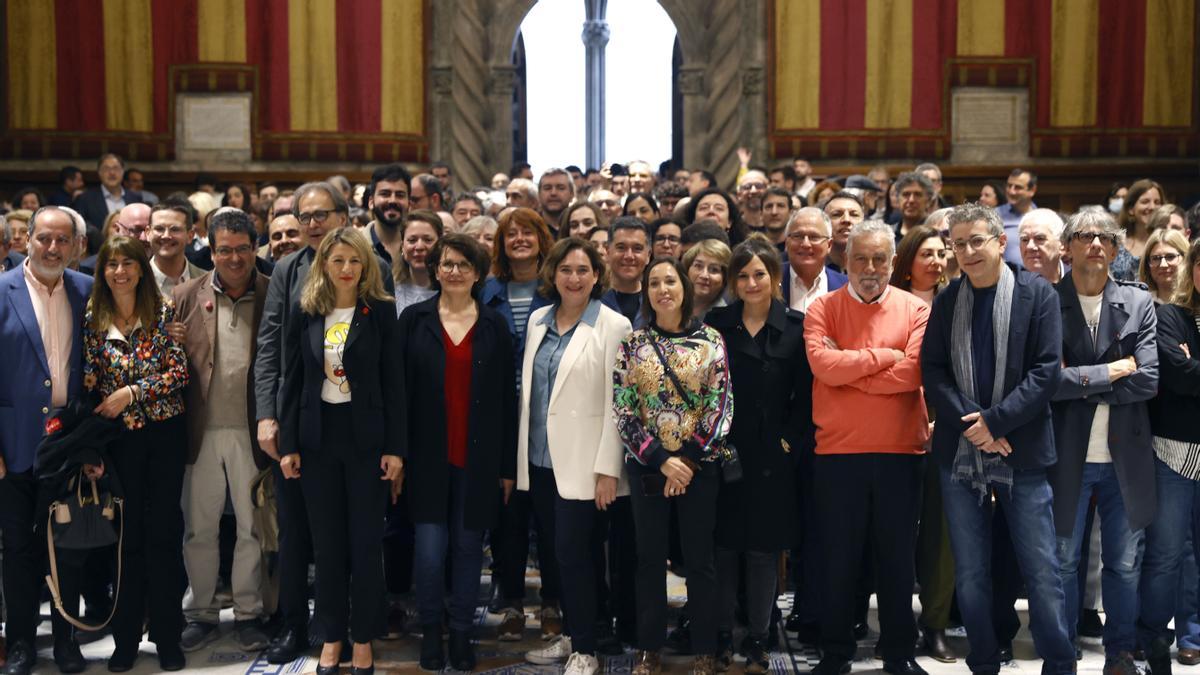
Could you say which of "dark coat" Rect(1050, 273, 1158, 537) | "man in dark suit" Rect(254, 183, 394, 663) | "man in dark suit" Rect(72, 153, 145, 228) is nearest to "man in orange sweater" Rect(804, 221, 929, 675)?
"dark coat" Rect(1050, 273, 1158, 537)

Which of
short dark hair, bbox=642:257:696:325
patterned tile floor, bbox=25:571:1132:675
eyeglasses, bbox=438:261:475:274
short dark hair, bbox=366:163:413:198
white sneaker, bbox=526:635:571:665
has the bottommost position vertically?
patterned tile floor, bbox=25:571:1132:675

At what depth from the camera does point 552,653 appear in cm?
491

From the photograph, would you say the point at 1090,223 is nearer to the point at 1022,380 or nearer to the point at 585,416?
the point at 1022,380

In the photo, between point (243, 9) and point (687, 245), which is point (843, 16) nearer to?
point (243, 9)

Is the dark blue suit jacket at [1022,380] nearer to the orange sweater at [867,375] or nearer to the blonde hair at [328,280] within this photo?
the orange sweater at [867,375]

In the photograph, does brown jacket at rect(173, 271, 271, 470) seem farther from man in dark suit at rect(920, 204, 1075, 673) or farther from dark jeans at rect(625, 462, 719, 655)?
man in dark suit at rect(920, 204, 1075, 673)

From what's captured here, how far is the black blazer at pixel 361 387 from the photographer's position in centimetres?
464

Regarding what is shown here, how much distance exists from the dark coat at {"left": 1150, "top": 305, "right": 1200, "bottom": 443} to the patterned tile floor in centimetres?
96

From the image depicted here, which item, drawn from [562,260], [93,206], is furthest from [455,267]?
[93,206]

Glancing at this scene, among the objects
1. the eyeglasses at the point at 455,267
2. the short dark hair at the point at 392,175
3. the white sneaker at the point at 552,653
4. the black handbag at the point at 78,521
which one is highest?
the short dark hair at the point at 392,175

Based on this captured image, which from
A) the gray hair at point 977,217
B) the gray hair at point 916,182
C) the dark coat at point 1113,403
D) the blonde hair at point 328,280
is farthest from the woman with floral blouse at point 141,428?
the gray hair at point 916,182

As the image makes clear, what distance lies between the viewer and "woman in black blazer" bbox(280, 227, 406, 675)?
4.65 meters

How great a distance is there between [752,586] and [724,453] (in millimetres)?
553

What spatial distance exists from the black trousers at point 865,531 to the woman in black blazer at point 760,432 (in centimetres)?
16
